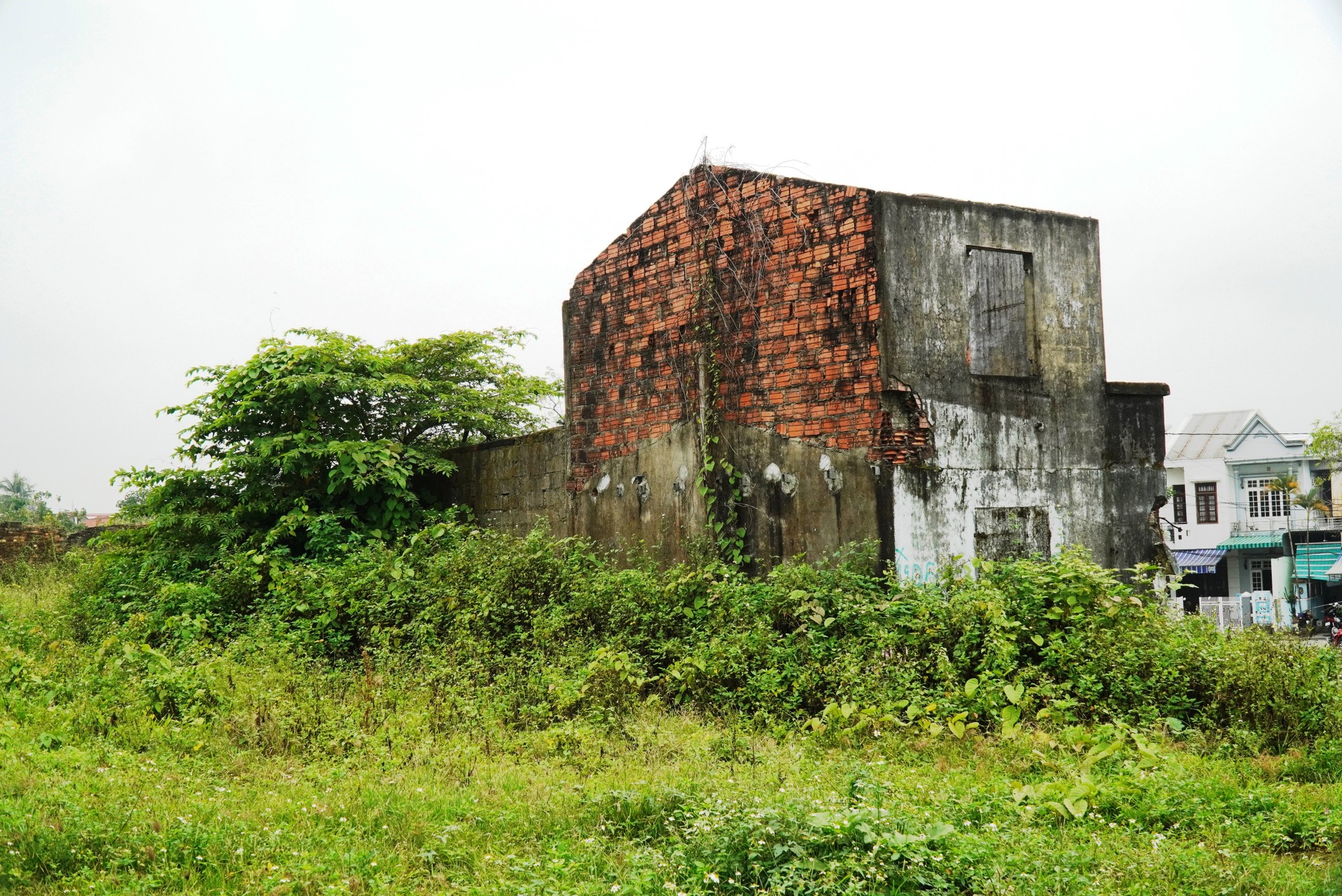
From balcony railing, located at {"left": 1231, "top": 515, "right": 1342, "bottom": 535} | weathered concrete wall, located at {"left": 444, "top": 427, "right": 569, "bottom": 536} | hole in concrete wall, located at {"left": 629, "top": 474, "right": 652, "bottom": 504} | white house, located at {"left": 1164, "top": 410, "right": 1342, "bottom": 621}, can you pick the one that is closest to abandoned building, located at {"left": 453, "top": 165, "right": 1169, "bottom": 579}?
hole in concrete wall, located at {"left": 629, "top": 474, "right": 652, "bottom": 504}

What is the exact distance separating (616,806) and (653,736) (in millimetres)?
1389

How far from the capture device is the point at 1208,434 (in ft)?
111

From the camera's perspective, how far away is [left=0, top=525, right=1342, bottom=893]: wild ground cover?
12.9 feet

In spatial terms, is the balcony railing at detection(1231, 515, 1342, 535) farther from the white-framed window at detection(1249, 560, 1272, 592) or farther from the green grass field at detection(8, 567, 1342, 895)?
the green grass field at detection(8, 567, 1342, 895)

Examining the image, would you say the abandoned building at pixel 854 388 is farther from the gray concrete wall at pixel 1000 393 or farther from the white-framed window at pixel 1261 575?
the white-framed window at pixel 1261 575

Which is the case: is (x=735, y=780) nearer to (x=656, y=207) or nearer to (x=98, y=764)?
(x=98, y=764)

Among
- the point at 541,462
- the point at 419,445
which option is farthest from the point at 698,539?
the point at 419,445

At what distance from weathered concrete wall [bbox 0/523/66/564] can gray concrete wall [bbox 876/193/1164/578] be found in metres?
14.1

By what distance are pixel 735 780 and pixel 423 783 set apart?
5.20 ft

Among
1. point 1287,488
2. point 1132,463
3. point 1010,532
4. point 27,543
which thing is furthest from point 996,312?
point 1287,488

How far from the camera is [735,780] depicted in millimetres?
4922

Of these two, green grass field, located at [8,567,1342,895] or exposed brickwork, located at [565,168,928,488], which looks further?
exposed brickwork, located at [565,168,928,488]

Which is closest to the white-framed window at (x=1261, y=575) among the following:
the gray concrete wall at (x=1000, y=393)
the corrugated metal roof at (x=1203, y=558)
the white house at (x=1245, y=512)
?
the white house at (x=1245, y=512)

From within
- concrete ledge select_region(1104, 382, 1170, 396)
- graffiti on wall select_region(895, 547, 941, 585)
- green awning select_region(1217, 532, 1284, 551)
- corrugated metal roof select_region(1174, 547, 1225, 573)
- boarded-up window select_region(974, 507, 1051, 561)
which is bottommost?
corrugated metal roof select_region(1174, 547, 1225, 573)
